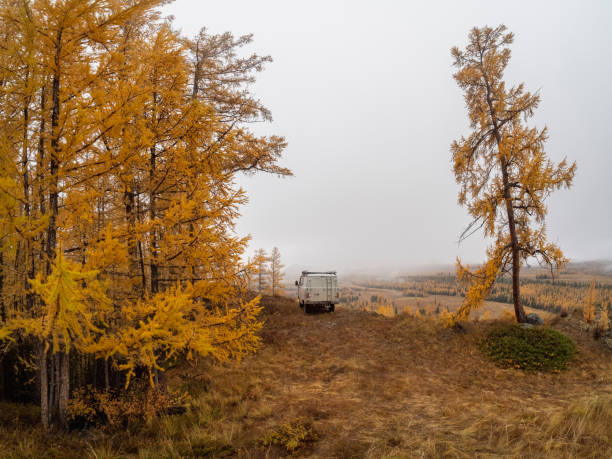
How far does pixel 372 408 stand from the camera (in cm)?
685

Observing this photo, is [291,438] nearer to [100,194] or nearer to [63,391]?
[63,391]

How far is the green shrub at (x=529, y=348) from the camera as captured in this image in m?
10.6

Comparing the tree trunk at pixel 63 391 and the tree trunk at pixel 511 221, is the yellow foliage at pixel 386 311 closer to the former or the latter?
the tree trunk at pixel 511 221

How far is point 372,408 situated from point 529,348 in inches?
324

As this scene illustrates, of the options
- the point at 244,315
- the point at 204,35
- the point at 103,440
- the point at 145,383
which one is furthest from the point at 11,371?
the point at 204,35

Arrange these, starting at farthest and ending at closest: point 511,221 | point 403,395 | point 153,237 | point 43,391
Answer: point 511,221
point 403,395
point 153,237
point 43,391

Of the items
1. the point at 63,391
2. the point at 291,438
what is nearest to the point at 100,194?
the point at 63,391

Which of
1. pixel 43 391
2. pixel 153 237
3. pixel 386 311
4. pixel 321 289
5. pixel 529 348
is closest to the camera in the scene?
pixel 43 391

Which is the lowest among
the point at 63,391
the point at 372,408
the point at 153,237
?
the point at 372,408

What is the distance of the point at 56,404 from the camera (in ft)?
20.1

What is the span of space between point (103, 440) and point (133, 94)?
6.44m

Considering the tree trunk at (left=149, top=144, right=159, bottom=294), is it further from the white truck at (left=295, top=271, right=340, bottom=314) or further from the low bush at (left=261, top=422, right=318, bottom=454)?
the white truck at (left=295, top=271, right=340, bottom=314)

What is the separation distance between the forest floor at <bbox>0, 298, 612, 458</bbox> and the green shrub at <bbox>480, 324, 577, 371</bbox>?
1.26ft

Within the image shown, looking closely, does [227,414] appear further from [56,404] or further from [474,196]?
[474,196]
